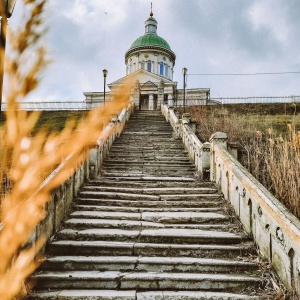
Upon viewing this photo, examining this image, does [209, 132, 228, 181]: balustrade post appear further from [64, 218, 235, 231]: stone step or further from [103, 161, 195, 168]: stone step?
[64, 218, 235, 231]: stone step

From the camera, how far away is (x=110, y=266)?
4.67 meters

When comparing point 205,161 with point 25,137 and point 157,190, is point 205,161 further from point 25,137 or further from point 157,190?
point 25,137

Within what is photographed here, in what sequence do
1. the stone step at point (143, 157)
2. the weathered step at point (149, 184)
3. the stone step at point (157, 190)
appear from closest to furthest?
the stone step at point (157, 190) < the weathered step at point (149, 184) < the stone step at point (143, 157)

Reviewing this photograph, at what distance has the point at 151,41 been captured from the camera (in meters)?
44.2

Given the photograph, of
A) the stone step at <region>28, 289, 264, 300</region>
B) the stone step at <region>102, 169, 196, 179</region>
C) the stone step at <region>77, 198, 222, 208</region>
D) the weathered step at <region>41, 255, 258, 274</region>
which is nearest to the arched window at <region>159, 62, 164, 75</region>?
the stone step at <region>102, 169, 196, 179</region>

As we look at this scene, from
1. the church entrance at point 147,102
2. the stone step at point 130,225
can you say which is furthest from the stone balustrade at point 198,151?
the church entrance at point 147,102

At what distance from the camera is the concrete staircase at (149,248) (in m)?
4.25

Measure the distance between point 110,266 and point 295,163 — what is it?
3.78 meters

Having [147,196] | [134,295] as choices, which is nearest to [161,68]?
[147,196]

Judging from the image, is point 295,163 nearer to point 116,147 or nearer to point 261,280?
point 261,280

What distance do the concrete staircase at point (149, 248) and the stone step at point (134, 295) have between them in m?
0.01

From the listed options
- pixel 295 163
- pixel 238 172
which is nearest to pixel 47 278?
pixel 238 172

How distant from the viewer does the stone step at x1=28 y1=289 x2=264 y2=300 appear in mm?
3967

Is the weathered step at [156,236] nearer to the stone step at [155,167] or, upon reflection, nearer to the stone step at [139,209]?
the stone step at [139,209]
